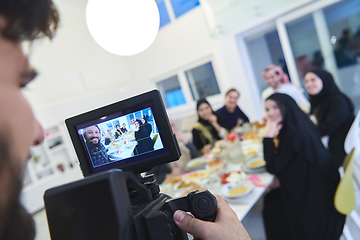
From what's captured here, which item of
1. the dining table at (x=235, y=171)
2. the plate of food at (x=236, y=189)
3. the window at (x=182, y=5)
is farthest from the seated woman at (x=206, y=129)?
the window at (x=182, y=5)

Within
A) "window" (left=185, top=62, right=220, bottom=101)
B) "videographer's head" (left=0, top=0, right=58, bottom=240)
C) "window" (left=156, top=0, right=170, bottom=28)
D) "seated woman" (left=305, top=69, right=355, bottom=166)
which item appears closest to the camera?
"videographer's head" (left=0, top=0, right=58, bottom=240)

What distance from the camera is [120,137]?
482 mm

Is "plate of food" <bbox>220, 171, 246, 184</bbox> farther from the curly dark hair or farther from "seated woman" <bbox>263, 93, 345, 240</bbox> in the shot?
the curly dark hair

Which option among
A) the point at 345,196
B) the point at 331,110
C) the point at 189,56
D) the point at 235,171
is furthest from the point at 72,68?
the point at 345,196

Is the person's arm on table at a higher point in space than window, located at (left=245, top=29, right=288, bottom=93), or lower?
lower

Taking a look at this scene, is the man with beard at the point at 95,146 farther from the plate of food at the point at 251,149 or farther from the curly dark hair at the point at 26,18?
the plate of food at the point at 251,149

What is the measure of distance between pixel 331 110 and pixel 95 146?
2.23 m

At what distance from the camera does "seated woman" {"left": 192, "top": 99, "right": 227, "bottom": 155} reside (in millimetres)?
2490

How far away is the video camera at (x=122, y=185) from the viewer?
0.33m

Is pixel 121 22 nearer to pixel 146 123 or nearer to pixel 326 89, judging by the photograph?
pixel 146 123

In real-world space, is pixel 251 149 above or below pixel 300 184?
above

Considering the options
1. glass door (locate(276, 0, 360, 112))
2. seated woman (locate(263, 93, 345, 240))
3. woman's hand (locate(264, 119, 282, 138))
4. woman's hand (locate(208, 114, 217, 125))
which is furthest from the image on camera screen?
glass door (locate(276, 0, 360, 112))

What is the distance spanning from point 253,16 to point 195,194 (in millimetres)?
3813

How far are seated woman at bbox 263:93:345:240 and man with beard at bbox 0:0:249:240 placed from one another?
4.79 ft
